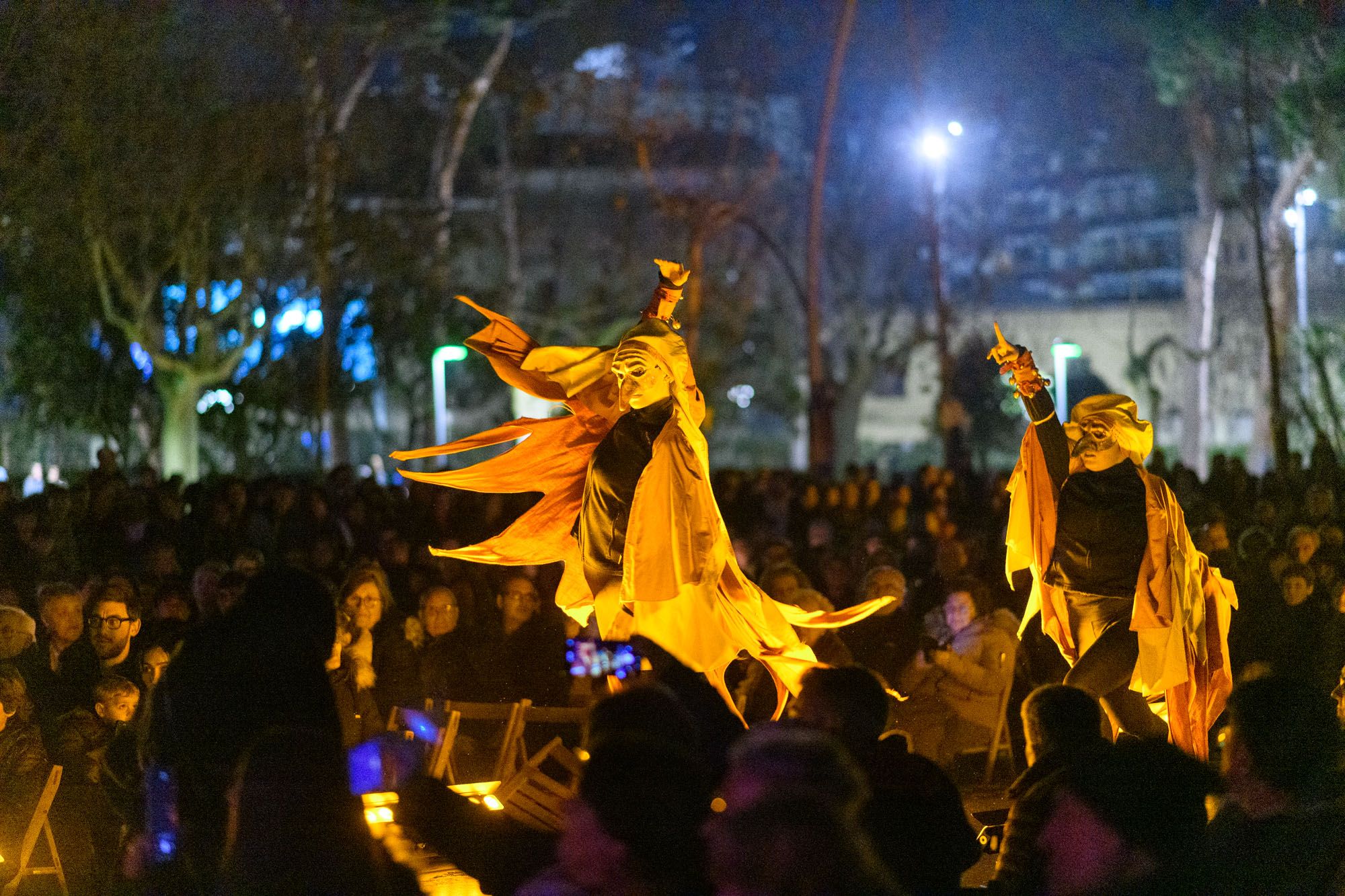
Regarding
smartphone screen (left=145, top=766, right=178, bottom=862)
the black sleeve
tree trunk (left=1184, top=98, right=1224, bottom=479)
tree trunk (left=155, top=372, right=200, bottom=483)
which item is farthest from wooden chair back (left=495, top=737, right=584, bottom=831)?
tree trunk (left=1184, top=98, right=1224, bottom=479)

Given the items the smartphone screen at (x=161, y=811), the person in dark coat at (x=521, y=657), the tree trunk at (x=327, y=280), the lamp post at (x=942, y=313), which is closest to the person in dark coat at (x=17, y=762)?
the smartphone screen at (x=161, y=811)

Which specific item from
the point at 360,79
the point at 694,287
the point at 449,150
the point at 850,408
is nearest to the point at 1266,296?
the point at 694,287

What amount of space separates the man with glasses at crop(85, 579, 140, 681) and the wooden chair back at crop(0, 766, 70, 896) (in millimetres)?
746

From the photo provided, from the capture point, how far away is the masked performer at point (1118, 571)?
723 cm

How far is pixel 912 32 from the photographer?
2470 cm

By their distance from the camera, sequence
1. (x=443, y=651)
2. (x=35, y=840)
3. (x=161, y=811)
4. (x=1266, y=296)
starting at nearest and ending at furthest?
(x=161, y=811), (x=35, y=840), (x=443, y=651), (x=1266, y=296)

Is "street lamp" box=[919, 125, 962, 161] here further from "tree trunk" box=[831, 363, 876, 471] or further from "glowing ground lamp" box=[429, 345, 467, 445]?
"tree trunk" box=[831, 363, 876, 471]

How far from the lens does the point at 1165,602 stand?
7195mm

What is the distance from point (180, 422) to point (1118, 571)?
2176cm

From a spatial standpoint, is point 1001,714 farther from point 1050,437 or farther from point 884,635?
point 1050,437

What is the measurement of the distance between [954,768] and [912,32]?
58.9 feet

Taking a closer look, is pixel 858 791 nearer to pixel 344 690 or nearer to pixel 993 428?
pixel 344 690

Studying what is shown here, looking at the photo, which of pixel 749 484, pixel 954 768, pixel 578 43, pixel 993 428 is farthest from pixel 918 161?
pixel 954 768

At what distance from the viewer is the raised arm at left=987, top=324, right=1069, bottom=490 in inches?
301
